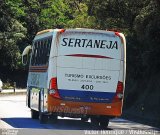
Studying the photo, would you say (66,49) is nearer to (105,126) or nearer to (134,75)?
(105,126)

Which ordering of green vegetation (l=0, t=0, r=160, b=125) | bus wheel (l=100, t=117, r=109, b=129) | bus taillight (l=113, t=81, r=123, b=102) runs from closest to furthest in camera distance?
bus taillight (l=113, t=81, r=123, b=102)
bus wheel (l=100, t=117, r=109, b=129)
green vegetation (l=0, t=0, r=160, b=125)

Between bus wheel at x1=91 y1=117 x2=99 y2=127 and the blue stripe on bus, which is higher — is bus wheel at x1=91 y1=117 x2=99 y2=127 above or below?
below

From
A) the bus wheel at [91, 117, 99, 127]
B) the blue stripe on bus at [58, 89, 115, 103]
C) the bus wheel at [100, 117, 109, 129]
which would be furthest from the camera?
the bus wheel at [91, 117, 99, 127]

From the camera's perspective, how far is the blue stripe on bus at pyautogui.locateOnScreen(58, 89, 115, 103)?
2069 cm

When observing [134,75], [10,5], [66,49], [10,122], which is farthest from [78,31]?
[10,5]

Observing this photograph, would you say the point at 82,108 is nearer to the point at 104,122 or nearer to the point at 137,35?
the point at 104,122

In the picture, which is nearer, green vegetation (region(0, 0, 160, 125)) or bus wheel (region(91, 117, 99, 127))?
bus wheel (region(91, 117, 99, 127))

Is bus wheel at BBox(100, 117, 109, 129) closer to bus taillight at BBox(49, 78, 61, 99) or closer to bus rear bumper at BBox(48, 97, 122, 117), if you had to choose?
bus rear bumper at BBox(48, 97, 122, 117)

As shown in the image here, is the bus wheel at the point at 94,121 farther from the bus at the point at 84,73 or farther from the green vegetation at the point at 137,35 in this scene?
the green vegetation at the point at 137,35

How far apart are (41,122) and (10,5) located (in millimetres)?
53146

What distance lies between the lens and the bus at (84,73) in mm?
20625

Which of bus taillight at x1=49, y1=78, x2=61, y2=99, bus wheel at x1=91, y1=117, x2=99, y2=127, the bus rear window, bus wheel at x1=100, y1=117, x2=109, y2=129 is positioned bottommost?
bus wheel at x1=91, y1=117, x2=99, y2=127

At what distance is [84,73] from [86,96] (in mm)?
794

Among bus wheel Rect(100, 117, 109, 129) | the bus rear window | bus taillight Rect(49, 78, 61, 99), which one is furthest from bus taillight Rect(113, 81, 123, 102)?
→ the bus rear window
